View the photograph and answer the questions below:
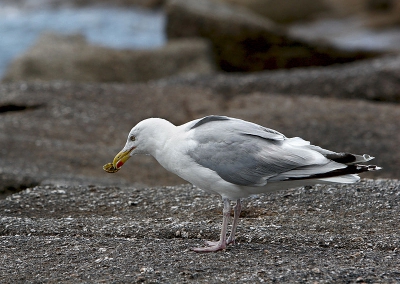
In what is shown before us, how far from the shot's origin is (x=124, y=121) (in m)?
9.16

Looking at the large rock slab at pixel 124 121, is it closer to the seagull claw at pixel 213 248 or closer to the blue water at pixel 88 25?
the seagull claw at pixel 213 248

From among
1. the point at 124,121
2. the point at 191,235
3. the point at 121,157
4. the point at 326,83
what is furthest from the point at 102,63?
the point at 191,235

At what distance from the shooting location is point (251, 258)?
4.03m

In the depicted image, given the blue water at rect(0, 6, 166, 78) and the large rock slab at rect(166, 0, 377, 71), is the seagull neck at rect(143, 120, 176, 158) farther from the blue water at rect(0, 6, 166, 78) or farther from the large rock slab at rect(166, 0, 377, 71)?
the blue water at rect(0, 6, 166, 78)

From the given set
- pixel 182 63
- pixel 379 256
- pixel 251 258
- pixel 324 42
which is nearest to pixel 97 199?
pixel 251 258

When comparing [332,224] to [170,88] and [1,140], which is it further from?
[170,88]

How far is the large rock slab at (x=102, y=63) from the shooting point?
12664 millimetres

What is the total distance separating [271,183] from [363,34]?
16.7 m

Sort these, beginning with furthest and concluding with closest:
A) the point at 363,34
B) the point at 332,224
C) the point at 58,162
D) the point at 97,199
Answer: the point at 363,34 → the point at 58,162 → the point at 97,199 → the point at 332,224

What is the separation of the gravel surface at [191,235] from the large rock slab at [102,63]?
7.21 m

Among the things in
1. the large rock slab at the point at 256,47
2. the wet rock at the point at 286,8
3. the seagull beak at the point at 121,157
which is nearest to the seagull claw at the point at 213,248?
the seagull beak at the point at 121,157

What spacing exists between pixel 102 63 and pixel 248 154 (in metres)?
9.28

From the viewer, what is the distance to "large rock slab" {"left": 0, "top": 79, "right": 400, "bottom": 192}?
298 inches

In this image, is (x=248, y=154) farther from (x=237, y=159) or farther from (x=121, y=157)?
(x=121, y=157)
